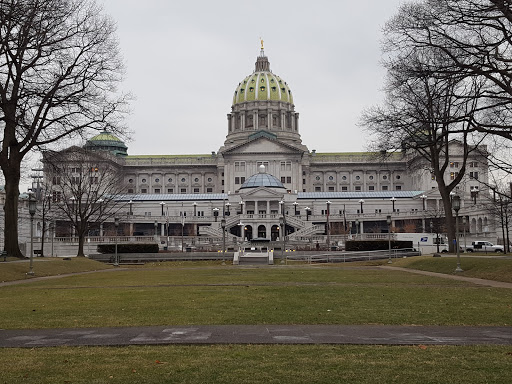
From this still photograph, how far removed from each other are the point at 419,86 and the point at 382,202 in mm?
93743

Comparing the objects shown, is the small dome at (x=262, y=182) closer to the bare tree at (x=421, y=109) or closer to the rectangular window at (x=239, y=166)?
the rectangular window at (x=239, y=166)

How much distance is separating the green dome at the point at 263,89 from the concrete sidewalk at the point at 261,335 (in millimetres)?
176992

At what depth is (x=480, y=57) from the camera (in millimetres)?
31734

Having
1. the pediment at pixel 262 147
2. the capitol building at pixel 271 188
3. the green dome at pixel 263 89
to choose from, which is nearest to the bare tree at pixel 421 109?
the capitol building at pixel 271 188

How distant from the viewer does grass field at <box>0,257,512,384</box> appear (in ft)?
29.2

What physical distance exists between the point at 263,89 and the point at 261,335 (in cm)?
18039

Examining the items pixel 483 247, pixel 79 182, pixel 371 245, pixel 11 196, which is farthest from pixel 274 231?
pixel 11 196

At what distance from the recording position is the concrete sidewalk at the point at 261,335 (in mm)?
11719

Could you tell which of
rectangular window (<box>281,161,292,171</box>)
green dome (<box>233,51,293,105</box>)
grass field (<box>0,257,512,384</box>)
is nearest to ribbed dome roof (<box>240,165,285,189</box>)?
rectangular window (<box>281,161,292,171</box>)

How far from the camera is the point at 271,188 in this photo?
13500cm

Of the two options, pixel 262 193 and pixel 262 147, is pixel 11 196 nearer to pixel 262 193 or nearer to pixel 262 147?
pixel 262 193

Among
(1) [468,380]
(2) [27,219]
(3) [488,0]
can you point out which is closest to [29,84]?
(3) [488,0]

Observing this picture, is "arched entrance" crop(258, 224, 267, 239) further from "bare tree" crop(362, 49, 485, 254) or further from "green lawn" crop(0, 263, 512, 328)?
"green lawn" crop(0, 263, 512, 328)

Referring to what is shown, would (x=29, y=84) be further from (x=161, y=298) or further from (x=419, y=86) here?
(x=419, y=86)
